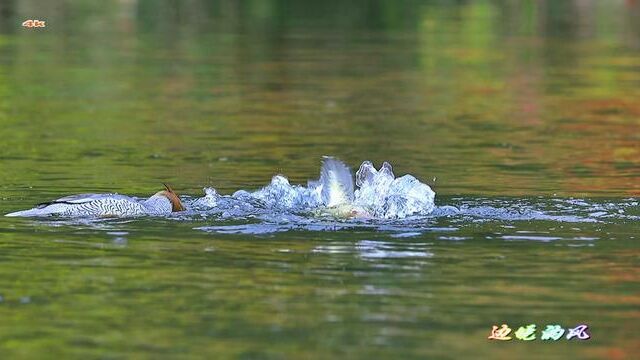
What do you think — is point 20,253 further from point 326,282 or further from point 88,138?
point 88,138

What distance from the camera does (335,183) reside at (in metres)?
12.9

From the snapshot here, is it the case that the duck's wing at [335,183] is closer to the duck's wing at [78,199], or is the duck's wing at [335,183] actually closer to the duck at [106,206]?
the duck at [106,206]

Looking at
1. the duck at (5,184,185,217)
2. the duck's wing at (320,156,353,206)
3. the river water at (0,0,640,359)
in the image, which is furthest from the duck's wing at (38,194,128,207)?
the duck's wing at (320,156,353,206)

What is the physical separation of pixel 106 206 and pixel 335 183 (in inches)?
69.9

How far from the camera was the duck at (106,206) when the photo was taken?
12.3 m

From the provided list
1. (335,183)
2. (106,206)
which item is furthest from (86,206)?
(335,183)

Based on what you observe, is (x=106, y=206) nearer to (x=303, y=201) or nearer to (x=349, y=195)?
(x=303, y=201)

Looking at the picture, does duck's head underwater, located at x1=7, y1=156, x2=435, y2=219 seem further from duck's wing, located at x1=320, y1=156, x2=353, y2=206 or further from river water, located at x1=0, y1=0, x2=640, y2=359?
→ river water, located at x1=0, y1=0, x2=640, y2=359

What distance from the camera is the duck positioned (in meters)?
12.3

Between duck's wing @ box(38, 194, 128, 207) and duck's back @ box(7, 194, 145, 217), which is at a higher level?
duck's wing @ box(38, 194, 128, 207)

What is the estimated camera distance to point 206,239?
1170 centimetres

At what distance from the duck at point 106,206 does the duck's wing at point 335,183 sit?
3.69ft

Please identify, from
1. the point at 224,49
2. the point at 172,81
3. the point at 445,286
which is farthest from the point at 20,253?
the point at 224,49

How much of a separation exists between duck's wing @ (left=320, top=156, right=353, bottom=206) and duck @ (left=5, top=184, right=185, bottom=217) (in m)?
1.13
